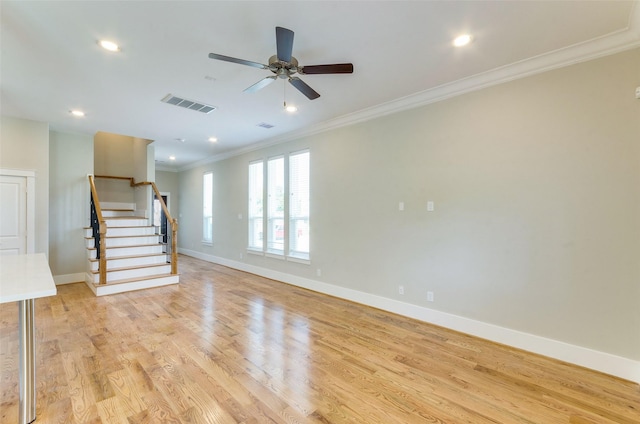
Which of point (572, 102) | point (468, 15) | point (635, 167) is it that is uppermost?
point (468, 15)

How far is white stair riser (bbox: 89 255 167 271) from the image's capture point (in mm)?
5031

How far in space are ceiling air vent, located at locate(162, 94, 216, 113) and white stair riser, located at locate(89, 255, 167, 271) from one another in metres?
3.10

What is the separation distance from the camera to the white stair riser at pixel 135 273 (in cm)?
500

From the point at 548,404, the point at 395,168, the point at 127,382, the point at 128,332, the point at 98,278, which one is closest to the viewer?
the point at 548,404

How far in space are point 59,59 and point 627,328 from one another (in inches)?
224

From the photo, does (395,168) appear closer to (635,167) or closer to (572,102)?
(572,102)

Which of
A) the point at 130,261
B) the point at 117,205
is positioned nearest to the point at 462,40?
the point at 130,261

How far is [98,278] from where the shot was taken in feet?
15.9

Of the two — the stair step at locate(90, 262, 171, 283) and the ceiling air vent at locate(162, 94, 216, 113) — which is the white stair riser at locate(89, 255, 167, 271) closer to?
the stair step at locate(90, 262, 171, 283)

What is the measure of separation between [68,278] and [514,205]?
7275 mm

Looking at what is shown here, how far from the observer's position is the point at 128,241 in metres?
5.63

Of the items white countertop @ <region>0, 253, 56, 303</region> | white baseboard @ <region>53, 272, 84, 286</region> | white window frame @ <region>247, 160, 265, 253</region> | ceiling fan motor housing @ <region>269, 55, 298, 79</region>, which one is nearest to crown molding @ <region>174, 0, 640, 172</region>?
ceiling fan motor housing @ <region>269, 55, 298, 79</region>

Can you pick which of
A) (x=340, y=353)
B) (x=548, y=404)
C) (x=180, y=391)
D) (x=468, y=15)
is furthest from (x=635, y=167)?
(x=180, y=391)

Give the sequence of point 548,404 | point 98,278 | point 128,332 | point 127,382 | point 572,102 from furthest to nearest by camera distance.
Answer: point 98,278 < point 128,332 < point 572,102 < point 127,382 < point 548,404
